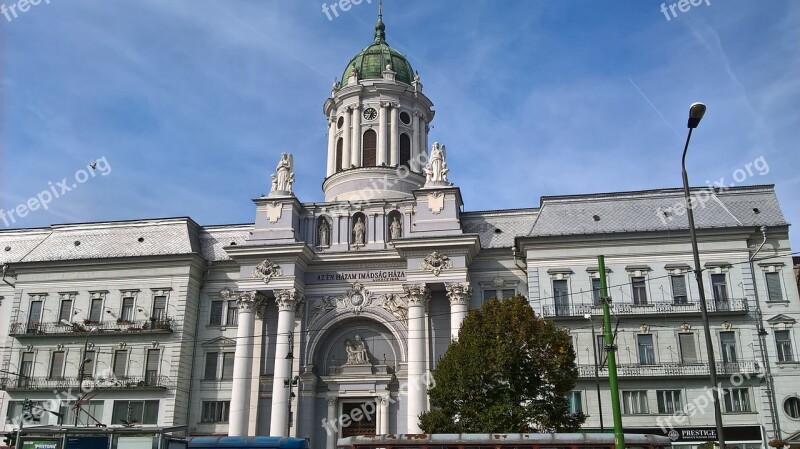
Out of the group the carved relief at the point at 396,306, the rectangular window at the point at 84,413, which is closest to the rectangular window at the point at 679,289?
the carved relief at the point at 396,306

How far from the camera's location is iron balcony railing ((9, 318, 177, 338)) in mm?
47875

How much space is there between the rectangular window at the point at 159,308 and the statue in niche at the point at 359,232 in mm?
13452

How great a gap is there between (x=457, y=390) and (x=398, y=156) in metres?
26.1

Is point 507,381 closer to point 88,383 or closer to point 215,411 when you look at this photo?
point 215,411

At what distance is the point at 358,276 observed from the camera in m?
48.4

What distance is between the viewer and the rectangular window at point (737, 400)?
40.6 metres

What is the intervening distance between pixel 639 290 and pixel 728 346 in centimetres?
577

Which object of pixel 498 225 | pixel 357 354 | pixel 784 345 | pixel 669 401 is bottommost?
pixel 669 401

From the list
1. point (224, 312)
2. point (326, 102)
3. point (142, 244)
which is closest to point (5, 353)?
point (142, 244)

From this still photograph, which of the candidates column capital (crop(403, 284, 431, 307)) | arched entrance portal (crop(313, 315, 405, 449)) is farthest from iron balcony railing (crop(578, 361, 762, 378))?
arched entrance portal (crop(313, 315, 405, 449))

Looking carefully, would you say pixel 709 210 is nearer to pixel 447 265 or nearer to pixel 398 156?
pixel 447 265

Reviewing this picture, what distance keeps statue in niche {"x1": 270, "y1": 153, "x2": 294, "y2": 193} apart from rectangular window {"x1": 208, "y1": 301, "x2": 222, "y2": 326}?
8.63 meters

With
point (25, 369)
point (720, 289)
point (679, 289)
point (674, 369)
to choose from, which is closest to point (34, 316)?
point (25, 369)

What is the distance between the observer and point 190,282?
49.1 m
